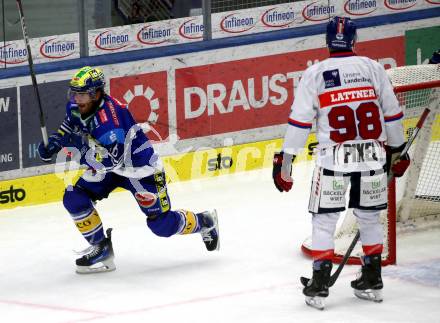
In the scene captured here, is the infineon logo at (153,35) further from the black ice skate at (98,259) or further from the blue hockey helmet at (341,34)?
the blue hockey helmet at (341,34)

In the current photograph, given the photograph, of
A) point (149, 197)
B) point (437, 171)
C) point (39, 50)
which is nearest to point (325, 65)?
point (149, 197)

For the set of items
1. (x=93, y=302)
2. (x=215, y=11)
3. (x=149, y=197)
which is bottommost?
(x=93, y=302)

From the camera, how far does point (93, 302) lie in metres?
6.73

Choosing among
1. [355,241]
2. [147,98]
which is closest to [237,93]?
[147,98]

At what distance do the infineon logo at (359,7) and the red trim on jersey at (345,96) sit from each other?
4.33 metres

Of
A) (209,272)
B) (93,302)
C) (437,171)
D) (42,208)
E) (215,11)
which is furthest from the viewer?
(215,11)

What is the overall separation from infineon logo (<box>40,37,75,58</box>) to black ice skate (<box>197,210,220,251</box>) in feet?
7.39

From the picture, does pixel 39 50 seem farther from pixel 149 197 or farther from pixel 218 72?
pixel 149 197

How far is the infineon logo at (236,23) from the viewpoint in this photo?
9.92m

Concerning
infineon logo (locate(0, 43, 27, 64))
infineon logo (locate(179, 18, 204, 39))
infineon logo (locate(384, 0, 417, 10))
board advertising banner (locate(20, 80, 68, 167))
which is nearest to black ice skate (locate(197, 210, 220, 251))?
board advertising banner (locate(20, 80, 68, 167))

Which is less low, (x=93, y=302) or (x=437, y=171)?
(x=437, y=171)

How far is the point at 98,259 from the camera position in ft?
24.0

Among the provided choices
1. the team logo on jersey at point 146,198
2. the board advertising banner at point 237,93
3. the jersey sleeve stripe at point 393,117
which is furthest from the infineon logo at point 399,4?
the jersey sleeve stripe at point 393,117

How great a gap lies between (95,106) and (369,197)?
Answer: 170cm
